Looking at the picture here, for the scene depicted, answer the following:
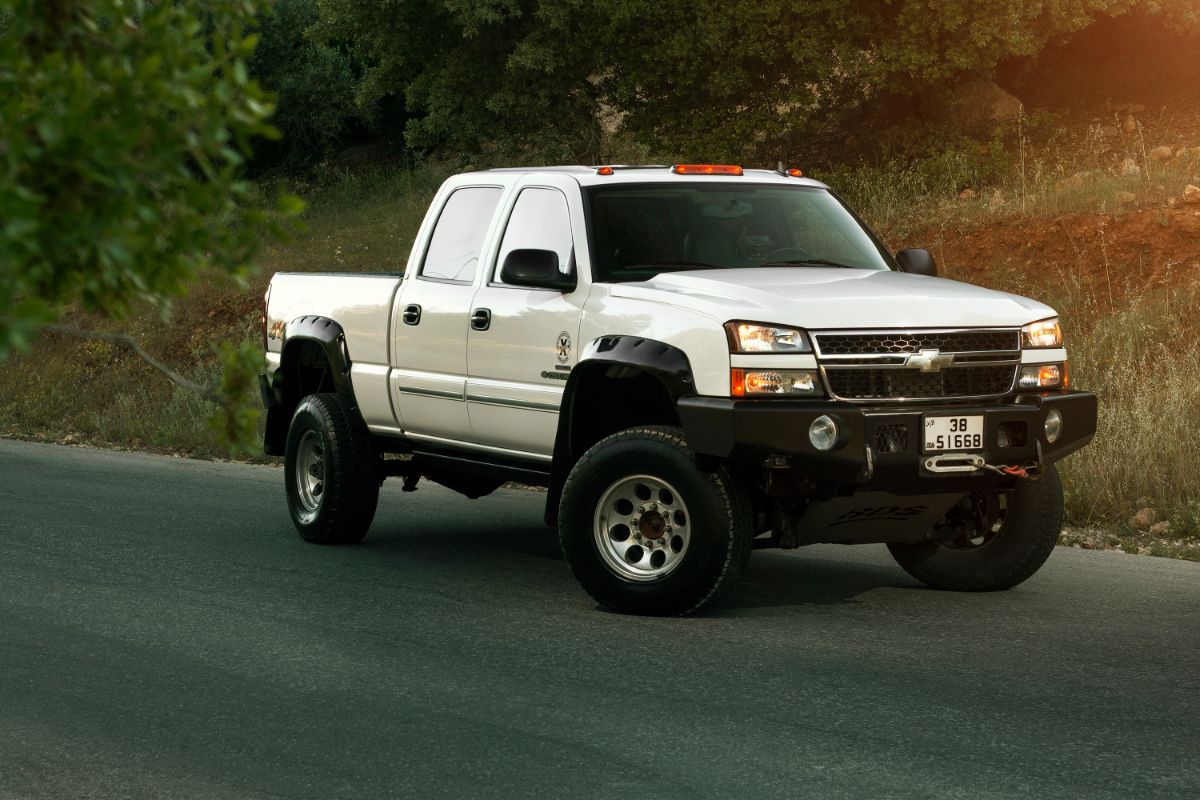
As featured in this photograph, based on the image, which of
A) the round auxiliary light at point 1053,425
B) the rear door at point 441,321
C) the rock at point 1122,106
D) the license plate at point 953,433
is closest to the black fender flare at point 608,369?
the rear door at point 441,321

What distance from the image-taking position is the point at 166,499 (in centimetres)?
1301

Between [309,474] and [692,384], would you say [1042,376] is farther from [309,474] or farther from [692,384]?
[309,474]

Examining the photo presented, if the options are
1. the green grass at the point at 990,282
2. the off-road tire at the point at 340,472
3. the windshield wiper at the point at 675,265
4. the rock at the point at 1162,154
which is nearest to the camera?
the windshield wiper at the point at 675,265

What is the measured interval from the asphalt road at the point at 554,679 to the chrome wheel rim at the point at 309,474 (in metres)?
0.28

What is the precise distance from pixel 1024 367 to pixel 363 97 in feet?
77.5

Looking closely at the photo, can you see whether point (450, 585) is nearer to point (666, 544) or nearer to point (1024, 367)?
point (666, 544)

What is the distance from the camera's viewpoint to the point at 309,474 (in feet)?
36.4

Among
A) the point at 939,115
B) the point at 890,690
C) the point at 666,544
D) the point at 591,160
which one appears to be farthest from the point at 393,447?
the point at 591,160

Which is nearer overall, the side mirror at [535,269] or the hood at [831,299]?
the hood at [831,299]

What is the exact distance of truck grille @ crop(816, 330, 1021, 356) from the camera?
7809 millimetres

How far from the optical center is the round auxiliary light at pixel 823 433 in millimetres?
7570

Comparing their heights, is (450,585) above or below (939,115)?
below

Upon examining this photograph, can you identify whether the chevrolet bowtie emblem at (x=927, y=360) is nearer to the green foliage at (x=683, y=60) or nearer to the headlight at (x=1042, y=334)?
the headlight at (x=1042, y=334)

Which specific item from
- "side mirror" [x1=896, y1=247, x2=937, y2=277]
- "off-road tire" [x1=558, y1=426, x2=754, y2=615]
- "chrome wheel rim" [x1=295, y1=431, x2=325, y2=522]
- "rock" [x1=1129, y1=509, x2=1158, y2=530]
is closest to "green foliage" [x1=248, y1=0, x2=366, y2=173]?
"chrome wheel rim" [x1=295, y1=431, x2=325, y2=522]
